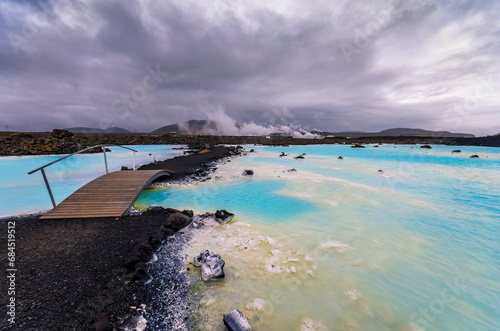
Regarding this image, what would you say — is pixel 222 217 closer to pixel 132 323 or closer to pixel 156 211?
pixel 156 211

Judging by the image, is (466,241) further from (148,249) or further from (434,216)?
(148,249)

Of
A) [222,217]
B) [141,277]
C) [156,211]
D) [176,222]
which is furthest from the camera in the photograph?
[222,217]

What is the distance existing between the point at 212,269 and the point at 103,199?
5.90m

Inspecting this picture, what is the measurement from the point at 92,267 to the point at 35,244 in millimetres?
2251

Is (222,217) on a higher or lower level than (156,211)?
lower

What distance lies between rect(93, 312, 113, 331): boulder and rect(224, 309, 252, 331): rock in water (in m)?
1.77

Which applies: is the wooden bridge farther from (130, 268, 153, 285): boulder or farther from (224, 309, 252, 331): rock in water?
(224, 309, 252, 331): rock in water

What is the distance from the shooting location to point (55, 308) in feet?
10.4

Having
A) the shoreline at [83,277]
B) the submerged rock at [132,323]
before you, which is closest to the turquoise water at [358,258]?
the shoreline at [83,277]

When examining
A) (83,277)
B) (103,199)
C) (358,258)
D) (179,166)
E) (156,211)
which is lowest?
(358,258)

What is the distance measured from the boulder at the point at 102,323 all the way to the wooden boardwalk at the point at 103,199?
4.42m

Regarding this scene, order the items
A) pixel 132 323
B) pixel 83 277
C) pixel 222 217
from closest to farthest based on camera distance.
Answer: pixel 132 323
pixel 83 277
pixel 222 217

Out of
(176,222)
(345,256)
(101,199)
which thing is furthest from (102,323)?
(101,199)

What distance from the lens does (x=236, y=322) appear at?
323 centimetres
